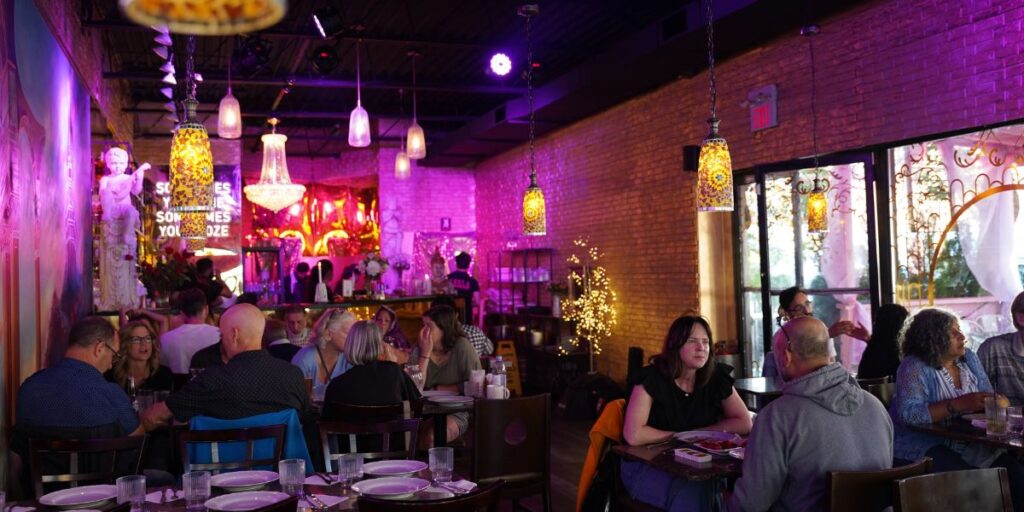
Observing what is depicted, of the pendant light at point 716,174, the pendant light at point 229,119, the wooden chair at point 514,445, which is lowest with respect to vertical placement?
the wooden chair at point 514,445

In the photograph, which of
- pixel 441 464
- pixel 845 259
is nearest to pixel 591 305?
pixel 845 259

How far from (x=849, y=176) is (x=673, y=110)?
2559 millimetres

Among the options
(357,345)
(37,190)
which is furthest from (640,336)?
(37,190)

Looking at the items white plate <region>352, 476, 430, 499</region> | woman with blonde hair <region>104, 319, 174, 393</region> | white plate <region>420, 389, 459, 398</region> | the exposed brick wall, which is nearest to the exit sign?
the exposed brick wall

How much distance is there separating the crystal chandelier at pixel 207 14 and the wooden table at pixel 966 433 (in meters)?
3.55

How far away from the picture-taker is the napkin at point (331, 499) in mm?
3109

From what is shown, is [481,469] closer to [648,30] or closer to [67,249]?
[67,249]

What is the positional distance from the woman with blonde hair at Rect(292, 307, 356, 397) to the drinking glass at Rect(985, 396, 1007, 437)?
12.5ft

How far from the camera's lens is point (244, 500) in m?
3.11

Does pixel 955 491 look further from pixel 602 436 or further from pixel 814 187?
pixel 814 187

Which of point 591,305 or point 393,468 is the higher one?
point 591,305

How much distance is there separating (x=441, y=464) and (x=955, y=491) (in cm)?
183

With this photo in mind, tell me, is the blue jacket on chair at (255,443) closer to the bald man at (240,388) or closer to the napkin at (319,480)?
the bald man at (240,388)

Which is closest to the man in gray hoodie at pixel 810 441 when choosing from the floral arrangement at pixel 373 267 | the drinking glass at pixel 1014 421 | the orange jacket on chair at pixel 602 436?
the orange jacket on chair at pixel 602 436
